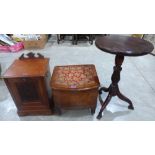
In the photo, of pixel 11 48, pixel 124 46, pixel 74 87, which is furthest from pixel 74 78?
pixel 11 48

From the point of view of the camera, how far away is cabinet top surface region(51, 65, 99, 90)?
1331mm

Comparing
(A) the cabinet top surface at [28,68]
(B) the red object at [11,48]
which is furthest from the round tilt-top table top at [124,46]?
(B) the red object at [11,48]

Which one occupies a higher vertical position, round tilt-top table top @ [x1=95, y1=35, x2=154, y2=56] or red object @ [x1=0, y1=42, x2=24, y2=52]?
round tilt-top table top @ [x1=95, y1=35, x2=154, y2=56]

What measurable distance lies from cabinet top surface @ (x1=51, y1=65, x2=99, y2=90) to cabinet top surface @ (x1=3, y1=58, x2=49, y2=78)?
133 mm

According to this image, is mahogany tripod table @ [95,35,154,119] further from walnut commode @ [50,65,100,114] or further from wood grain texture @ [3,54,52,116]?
wood grain texture @ [3,54,52,116]

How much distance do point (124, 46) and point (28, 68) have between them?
2.77 feet

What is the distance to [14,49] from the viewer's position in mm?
2943

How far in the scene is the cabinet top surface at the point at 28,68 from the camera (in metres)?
1.30

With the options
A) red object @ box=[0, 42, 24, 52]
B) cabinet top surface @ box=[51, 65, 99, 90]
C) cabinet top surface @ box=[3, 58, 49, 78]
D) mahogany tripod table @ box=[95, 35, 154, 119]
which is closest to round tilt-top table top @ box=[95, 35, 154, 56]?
mahogany tripod table @ box=[95, 35, 154, 119]

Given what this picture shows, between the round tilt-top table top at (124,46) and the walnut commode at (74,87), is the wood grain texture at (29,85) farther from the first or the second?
the round tilt-top table top at (124,46)

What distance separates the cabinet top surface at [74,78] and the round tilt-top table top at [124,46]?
1.05 feet

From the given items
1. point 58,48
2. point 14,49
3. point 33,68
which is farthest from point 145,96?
point 14,49

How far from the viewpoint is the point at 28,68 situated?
54.9 inches

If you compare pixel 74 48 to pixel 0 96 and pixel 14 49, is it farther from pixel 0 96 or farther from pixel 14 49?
pixel 0 96
